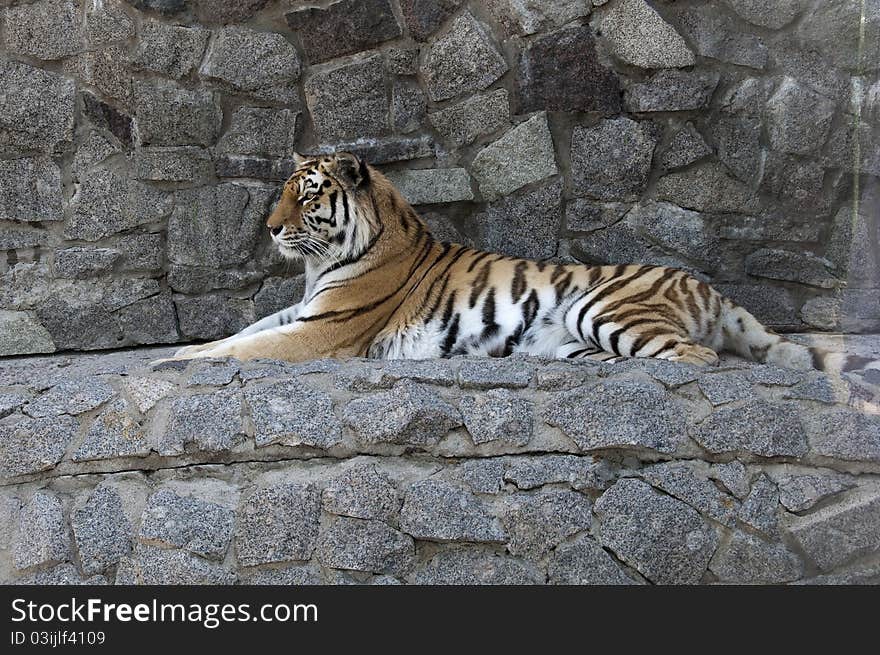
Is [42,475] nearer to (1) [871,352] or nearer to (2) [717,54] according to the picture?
(1) [871,352]

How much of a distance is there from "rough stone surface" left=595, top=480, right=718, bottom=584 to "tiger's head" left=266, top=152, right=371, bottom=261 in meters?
1.82

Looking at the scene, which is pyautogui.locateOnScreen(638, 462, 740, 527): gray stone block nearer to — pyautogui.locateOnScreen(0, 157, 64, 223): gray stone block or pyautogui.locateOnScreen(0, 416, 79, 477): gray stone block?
pyautogui.locateOnScreen(0, 416, 79, 477): gray stone block

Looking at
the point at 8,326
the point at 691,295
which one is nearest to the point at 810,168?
the point at 691,295

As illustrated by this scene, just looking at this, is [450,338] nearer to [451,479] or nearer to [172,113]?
[451,479]

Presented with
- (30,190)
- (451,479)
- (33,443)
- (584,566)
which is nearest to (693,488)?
(584,566)

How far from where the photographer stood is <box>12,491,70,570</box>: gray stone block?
11.1 ft

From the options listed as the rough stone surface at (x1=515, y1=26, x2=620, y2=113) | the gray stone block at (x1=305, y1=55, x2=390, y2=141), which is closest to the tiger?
the gray stone block at (x1=305, y1=55, x2=390, y2=141)

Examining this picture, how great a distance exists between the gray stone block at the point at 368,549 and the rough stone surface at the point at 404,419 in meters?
0.29

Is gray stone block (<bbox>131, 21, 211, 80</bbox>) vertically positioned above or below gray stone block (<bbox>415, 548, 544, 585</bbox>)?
above

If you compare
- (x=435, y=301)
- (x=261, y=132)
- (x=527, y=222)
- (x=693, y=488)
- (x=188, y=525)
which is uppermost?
(x=261, y=132)

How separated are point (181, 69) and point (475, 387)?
2.32 m

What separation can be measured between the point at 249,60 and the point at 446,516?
255 centimetres

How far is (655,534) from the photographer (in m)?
3.28

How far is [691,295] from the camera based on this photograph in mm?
4262
